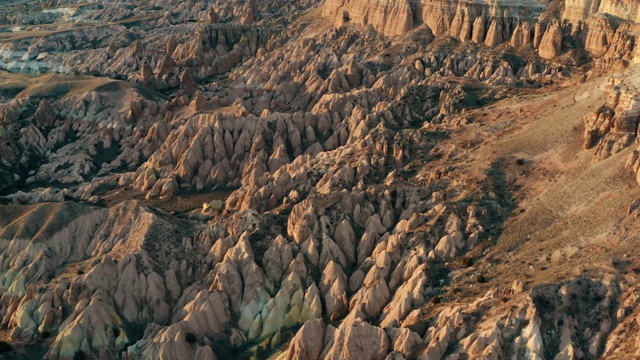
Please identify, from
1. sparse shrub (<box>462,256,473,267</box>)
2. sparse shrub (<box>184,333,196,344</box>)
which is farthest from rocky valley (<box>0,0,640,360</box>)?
sparse shrub (<box>184,333,196,344</box>)

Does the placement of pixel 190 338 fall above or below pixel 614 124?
below

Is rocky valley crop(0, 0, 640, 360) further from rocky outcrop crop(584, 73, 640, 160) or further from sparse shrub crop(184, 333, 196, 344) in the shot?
sparse shrub crop(184, 333, 196, 344)

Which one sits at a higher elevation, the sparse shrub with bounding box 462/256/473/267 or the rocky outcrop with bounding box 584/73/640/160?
the rocky outcrop with bounding box 584/73/640/160

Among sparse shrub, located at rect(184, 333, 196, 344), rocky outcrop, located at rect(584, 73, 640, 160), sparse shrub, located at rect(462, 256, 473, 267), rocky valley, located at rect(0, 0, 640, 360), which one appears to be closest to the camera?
rocky valley, located at rect(0, 0, 640, 360)

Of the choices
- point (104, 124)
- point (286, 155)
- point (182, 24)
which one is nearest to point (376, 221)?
point (286, 155)

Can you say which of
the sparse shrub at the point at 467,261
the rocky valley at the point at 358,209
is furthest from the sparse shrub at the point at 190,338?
the sparse shrub at the point at 467,261

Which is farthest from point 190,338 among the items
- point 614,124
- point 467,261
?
point 614,124

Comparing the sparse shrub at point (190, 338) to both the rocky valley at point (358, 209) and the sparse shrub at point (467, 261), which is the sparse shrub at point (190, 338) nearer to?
the rocky valley at point (358, 209)

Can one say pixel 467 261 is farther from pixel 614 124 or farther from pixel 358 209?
pixel 614 124

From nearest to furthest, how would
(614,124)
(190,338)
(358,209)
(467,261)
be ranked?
1. (190,338)
2. (467,261)
3. (614,124)
4. (358,209)
